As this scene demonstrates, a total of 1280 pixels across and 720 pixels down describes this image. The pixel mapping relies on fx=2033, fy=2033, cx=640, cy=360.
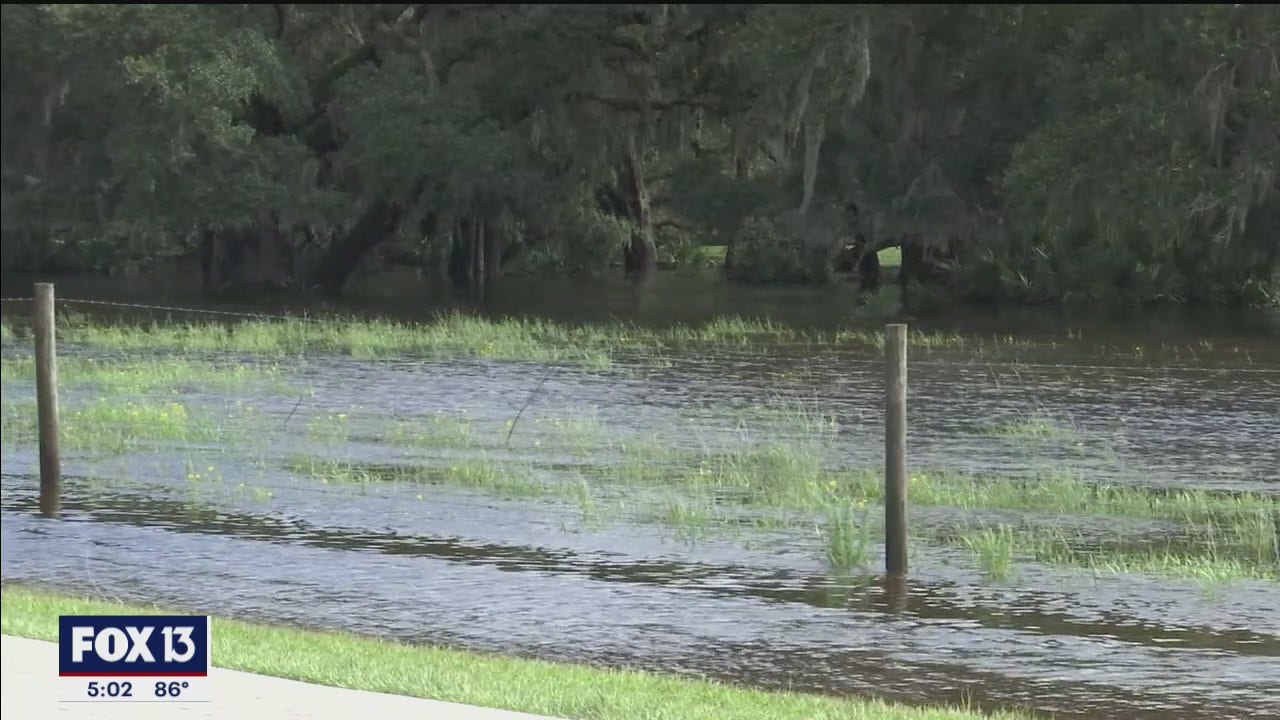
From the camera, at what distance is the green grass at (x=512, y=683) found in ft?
27.1

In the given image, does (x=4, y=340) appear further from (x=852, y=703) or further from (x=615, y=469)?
(x=852, y=703)

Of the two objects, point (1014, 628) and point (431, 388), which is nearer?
point (1014, 628)

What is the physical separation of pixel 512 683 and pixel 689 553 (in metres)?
5.63

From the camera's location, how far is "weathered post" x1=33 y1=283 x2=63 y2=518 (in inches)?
605

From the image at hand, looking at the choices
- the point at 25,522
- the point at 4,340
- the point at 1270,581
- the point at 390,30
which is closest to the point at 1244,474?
the point at 1270,581

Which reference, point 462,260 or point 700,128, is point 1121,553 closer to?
point 700,128

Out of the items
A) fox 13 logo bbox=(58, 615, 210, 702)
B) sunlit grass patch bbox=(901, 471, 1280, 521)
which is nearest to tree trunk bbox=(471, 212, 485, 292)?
sunlit grass patch bbox=(901, 471, 1280, 521)

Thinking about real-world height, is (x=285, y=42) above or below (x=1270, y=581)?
above

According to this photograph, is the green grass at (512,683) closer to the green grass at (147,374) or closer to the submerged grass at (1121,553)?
the submerged grass at (1121,553)

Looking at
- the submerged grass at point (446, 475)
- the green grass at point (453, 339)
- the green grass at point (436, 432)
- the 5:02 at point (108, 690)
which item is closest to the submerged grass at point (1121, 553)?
the submerged grass at point (446, 475)

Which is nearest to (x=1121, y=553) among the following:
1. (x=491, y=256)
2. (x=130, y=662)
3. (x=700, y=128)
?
(x=130, y=662)

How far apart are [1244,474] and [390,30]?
3654cm

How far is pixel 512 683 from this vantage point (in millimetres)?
8719

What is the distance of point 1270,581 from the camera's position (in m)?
12.9
